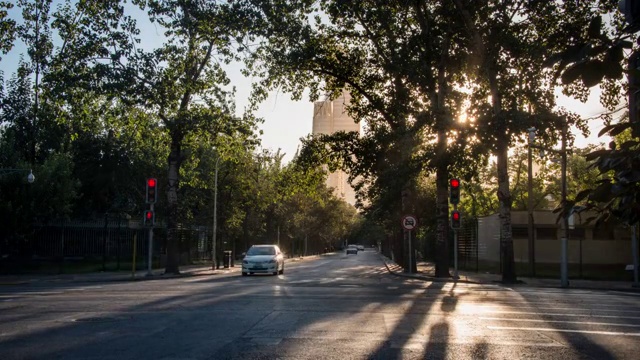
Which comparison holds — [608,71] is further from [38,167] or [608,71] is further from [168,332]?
[38,167]

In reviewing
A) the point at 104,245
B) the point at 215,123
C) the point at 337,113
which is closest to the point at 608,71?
the point at 215,123

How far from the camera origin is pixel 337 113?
1693 inches

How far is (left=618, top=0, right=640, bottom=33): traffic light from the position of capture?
2213 mm

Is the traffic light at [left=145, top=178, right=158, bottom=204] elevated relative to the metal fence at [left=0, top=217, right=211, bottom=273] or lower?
elevated

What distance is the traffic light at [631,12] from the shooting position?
2.21 metres

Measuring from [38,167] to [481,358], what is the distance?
28584 mm

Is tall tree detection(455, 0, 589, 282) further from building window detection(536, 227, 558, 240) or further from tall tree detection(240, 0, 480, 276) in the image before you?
building window detection(536, 227, 558, 240)

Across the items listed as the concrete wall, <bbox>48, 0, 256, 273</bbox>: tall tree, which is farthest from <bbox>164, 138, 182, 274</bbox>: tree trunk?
the concrete wall

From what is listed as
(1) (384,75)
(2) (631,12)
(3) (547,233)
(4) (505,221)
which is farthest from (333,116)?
(2) (631,12)

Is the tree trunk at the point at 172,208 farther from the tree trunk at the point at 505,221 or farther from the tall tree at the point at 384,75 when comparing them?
the tree trunk at the point at 505,221

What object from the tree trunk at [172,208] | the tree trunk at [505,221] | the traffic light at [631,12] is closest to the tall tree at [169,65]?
the tree trunk at [172,208]

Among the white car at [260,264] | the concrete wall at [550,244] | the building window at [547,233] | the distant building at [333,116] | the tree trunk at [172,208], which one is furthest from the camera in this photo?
the building window at [547,233]

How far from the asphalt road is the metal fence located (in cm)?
1609

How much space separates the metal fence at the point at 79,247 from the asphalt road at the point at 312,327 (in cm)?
1609
